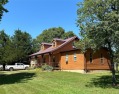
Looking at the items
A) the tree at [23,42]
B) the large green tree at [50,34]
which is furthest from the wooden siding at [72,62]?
the large green tree at [50,34]

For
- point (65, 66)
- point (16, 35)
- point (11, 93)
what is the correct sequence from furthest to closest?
point (16, 35), point (65, 66), point (11, 93)

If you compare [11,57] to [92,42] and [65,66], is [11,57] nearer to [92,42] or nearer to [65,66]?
[65,66]

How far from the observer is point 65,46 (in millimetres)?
49688

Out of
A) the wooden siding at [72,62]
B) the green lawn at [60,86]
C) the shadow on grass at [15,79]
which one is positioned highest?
the wooden siding at [72,62]

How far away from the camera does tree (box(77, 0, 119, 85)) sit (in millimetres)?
20141

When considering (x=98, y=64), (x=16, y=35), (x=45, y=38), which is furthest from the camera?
(x=45, y=38)

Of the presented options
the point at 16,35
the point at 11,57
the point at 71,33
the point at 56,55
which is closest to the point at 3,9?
the point at 56,55

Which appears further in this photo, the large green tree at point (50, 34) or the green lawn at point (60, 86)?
the large green tree at point (50, 34)

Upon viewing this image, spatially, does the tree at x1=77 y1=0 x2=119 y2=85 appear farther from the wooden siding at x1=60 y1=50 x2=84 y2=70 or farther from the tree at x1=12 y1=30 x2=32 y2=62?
the tree at x1=12 y1=30 x2=32 y2=62

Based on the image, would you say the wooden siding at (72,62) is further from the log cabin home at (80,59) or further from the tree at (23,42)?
the tree at (23,42)

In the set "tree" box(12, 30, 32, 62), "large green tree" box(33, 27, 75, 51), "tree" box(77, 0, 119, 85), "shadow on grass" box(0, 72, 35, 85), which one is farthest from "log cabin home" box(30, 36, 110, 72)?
"large green tree" box(33, 27, 75, 51)

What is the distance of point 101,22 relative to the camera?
20469mm

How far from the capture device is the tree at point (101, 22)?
20.1 m

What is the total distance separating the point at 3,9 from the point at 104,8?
12.8 metres
